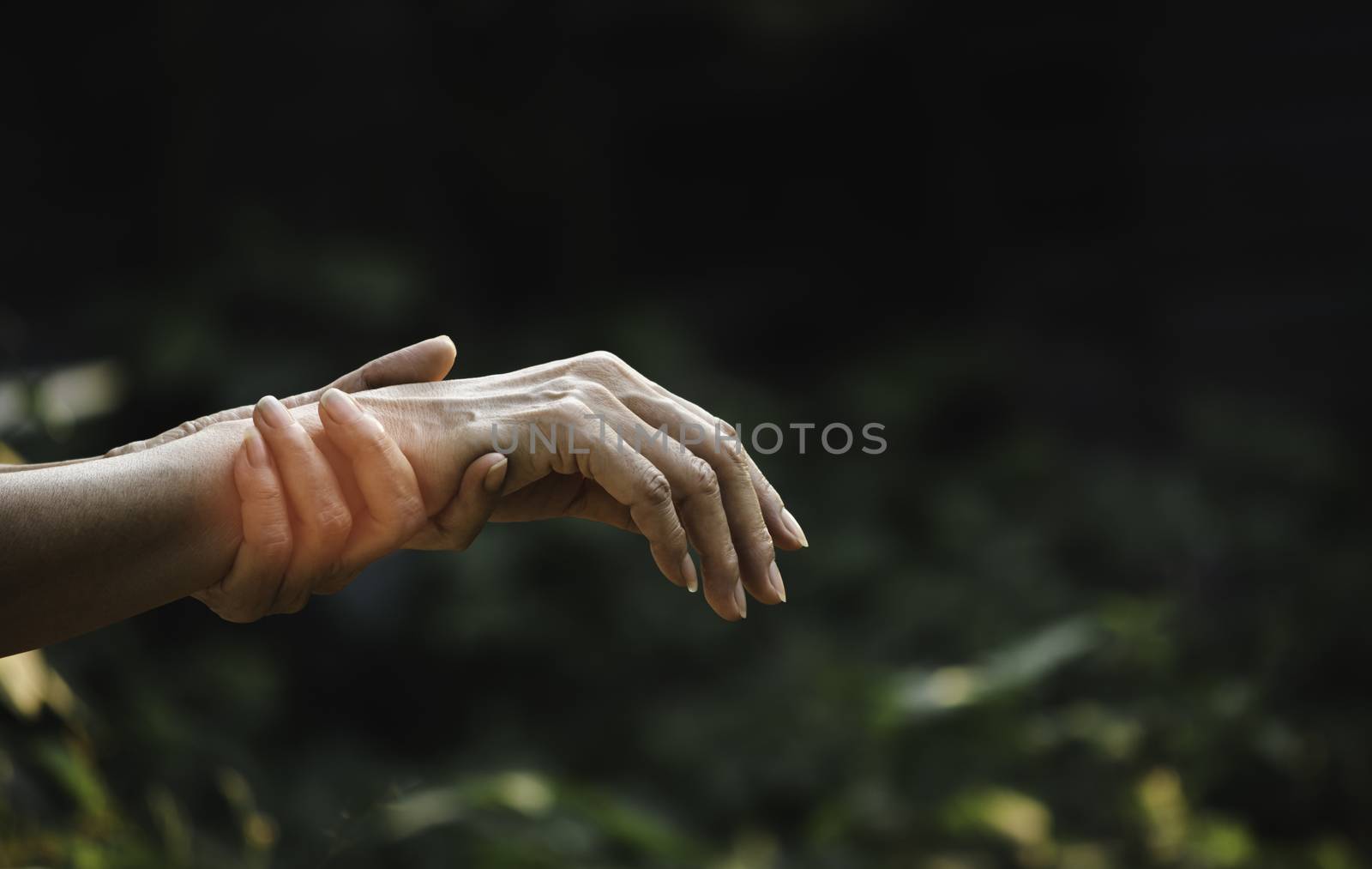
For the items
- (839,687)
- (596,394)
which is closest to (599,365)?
(596,394)

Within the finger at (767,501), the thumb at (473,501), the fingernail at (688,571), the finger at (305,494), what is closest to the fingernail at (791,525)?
the finger at (767,501)

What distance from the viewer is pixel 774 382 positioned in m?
4.07

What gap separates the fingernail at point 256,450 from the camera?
2.88ft

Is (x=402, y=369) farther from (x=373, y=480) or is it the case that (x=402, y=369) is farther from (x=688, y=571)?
(x=688, y=571)

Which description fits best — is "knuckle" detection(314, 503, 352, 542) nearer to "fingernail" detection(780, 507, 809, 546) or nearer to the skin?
the skin

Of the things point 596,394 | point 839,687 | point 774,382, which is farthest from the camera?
point 774,382

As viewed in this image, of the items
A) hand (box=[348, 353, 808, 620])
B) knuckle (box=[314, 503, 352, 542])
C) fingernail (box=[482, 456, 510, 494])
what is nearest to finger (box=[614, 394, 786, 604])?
hand (box=[348, 353, 808, 620])

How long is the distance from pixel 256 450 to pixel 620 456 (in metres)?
0.26

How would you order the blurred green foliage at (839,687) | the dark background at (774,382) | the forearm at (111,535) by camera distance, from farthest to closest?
the dark background at (774,382)
the blurred green foliage at (839,687)
the forearm at (111,535)

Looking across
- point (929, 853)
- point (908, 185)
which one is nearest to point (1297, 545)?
point (929, 853)

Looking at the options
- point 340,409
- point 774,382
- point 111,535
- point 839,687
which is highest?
point 774,382

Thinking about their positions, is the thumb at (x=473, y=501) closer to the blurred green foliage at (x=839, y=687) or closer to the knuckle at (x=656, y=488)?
the knuckle at (x=656, y=488)

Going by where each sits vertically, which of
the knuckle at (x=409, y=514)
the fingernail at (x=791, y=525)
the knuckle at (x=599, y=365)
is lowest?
the knuckle at (x=409, y=514)

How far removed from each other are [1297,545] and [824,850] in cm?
167
